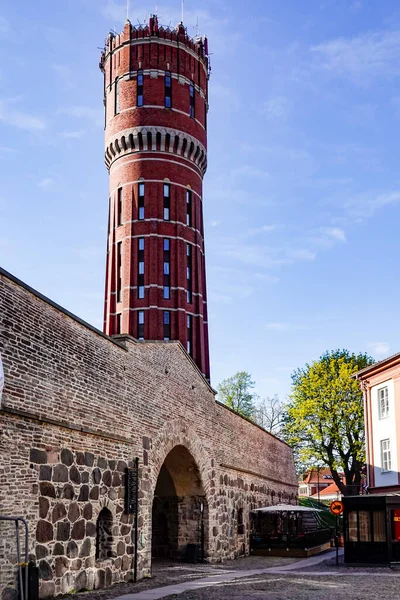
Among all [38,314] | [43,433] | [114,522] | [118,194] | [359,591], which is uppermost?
[118,194]

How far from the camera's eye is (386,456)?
110 ft

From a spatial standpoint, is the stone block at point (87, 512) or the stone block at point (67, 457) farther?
the stone block at point (87, 512)

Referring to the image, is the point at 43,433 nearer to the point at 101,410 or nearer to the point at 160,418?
the point at 101,410

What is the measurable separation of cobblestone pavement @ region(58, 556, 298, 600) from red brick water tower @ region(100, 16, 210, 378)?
2824 cm

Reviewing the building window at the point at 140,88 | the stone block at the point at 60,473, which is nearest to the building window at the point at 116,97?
the building window at the point at 140,88

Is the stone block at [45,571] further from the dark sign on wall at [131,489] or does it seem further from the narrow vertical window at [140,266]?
the narrow vertical window at [140,266]

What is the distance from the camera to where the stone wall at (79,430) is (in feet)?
45.9

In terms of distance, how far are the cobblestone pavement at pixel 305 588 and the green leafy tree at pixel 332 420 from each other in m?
28.4

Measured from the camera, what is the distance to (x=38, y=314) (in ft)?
49.6

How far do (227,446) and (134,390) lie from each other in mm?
9909

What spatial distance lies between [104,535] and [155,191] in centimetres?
4082

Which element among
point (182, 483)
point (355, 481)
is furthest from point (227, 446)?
point (355, 481)

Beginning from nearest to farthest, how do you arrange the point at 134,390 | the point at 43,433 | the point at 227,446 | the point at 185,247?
the point at 43,433
the point at 134,390
the point at 227,446
the point at 185,247

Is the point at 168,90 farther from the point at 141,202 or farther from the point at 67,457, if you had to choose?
the point at 67,457
